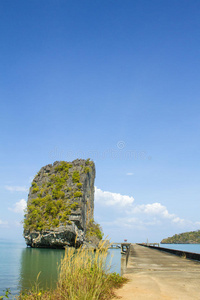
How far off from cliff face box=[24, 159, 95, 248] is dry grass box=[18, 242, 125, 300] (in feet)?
149

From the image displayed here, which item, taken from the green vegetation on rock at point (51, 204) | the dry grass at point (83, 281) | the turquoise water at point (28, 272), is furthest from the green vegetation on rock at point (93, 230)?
the dry grass at point (83, 281)

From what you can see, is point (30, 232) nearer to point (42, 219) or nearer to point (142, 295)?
point (42, 219)

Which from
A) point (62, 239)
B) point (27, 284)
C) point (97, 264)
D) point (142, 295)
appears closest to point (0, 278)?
point (27, 284)

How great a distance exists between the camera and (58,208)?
53688mm

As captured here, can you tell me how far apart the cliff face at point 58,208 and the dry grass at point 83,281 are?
45428 mm

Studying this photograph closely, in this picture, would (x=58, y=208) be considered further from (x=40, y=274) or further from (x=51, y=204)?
(x=40, y=274)

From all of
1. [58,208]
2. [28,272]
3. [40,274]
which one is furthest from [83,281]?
[58,208]

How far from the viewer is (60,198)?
5588 centimetres

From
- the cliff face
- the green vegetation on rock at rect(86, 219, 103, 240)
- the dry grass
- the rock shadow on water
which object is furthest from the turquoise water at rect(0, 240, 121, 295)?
the green vegetation on rock at rect(86, 219, 103, 240)

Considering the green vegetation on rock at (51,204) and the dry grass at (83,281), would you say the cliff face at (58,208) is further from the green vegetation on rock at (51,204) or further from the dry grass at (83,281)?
the dry grass at (83,281)

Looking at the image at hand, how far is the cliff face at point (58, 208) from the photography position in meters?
51.2

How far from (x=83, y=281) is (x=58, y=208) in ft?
165

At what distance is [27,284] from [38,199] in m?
42.6

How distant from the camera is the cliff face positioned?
51.2 m
